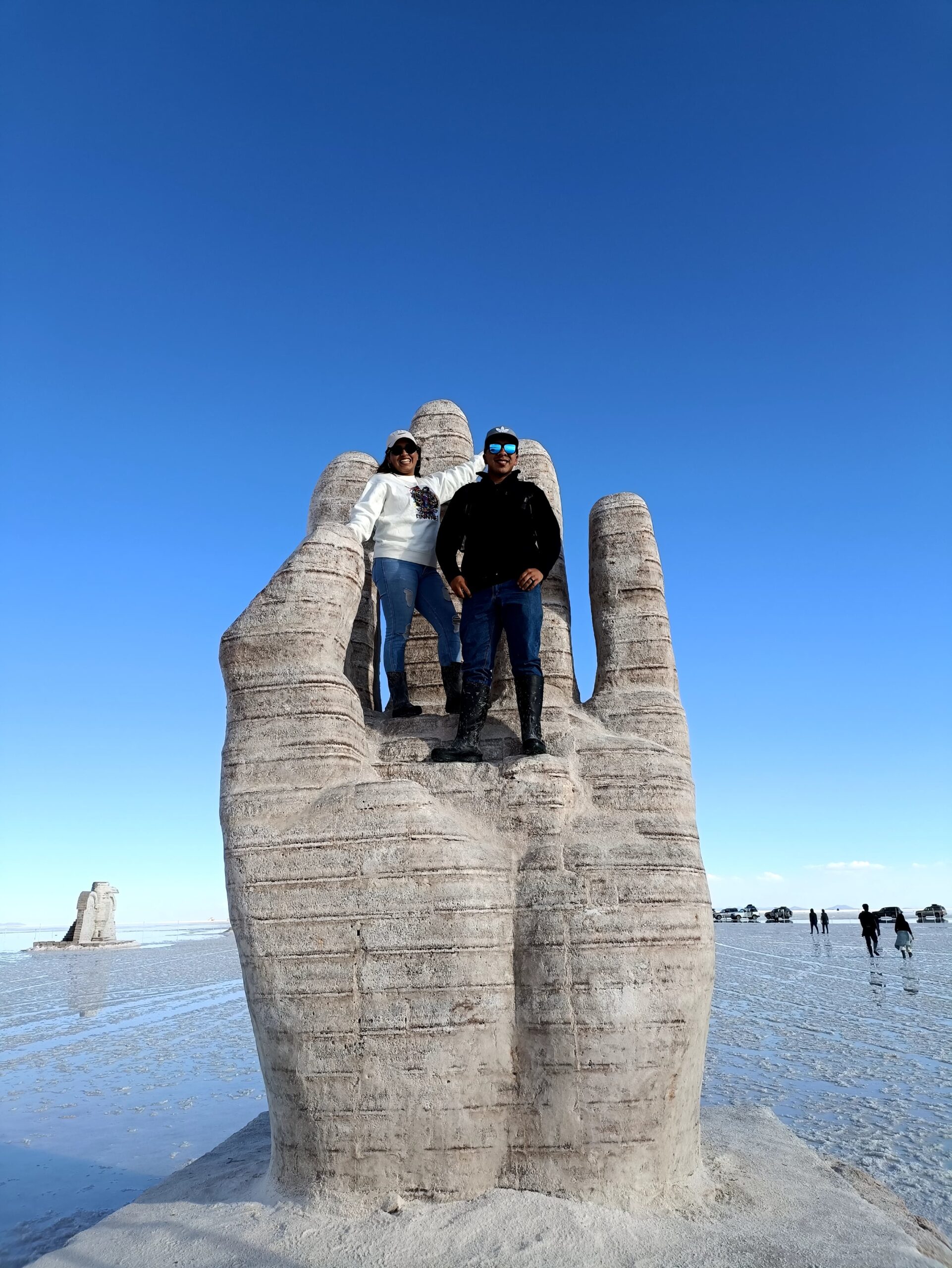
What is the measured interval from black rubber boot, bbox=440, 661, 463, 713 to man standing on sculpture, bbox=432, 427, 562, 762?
0.60 metres

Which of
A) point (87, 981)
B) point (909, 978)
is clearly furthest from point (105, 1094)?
point (909, 978)

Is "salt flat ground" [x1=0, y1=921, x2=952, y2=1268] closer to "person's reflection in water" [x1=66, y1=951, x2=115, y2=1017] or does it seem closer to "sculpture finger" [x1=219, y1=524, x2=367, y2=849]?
"person's reflection in water" [x1=66, y1=951, x2=115, y2=1017]

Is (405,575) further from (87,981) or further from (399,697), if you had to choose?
(87,981)

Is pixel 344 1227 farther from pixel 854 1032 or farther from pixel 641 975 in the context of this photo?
pixel 854 1032

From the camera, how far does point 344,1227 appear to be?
4.25 meters

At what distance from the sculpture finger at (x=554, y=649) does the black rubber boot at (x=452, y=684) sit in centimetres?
33

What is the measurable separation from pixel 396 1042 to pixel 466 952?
591mm

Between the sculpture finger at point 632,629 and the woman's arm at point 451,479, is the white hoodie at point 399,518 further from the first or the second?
the sculpture finger at point 632,629

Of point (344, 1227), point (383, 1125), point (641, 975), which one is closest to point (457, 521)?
point (641, 975)

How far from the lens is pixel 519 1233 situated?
13.4 ft

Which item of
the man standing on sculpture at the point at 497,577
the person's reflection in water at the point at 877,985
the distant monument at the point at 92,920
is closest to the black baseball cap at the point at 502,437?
the man standing on sculpture at the point at 497,577

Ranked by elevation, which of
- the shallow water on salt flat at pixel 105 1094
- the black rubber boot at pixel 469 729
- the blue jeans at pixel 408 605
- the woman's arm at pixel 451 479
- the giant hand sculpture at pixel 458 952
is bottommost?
the shallow water on salt flat at pixel 105 1094

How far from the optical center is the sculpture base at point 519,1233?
13.0 feet

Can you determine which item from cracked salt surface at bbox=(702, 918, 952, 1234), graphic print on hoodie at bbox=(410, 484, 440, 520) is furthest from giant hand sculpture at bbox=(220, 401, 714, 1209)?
cracked salt surface at bbox=(702, 918, 952, 1234)
